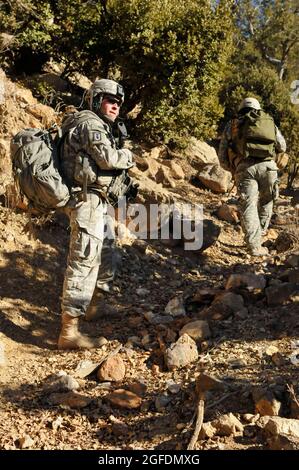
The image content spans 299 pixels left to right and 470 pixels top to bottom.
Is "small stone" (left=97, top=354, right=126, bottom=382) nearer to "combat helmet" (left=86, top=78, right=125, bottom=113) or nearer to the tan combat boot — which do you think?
the tan combat boot

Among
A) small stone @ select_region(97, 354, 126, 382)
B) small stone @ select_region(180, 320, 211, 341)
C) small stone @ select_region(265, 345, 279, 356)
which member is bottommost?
small stone @ select_region(97, 354, 126, 382)

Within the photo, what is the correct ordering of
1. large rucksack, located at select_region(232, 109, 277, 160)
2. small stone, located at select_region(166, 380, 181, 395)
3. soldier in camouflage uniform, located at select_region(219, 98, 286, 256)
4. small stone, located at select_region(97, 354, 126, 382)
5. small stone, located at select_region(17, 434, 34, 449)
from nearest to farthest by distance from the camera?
1. small stone, located at select_region(17, 434, 34, 449)
2. small stone, located at select_region(166, 380, 181, 395)
3. small stone, located at select_region(97, 354, 126, 382)
4. large rucksack, located at select_region(232, 109, 277, 160)
5. soldier in camouflage uniform, located at select_region(219, 98, 286, 256)

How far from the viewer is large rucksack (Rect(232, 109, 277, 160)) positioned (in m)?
5.58

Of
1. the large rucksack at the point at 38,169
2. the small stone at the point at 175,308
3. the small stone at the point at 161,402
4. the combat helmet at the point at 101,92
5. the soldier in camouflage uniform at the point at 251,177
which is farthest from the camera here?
the soldier in camouflage uniform at the point at 251,177

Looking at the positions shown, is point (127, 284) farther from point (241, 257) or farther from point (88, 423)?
point (88, 423)

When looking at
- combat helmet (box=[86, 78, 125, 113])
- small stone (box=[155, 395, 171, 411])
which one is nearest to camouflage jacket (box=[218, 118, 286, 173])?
combat helmet (box=[86, 78, 125, 113])

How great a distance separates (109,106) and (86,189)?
66 cm

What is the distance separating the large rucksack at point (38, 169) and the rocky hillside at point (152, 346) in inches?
23.8

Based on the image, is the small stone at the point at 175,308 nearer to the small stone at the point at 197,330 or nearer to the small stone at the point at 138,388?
the small stone at the point at 197,330

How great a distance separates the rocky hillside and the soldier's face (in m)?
1.14

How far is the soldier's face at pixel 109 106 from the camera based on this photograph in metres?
3.98

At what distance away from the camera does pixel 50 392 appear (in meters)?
3.33

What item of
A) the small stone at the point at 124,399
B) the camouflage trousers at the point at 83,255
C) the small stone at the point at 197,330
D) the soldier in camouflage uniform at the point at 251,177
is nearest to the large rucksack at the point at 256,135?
the soldier in camouflage uniform at the point at 251,177

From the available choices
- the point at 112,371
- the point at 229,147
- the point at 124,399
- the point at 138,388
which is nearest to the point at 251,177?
the point at 229,147
